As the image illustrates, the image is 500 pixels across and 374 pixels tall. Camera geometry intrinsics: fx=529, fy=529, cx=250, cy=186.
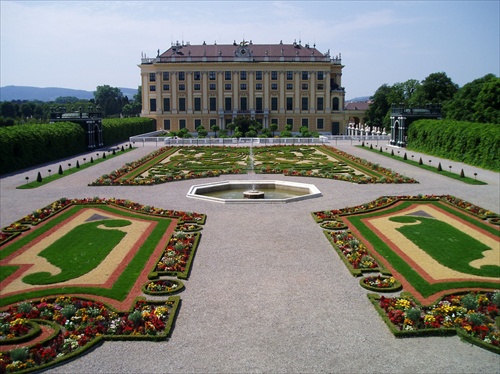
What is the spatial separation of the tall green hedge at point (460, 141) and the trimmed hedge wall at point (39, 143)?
119 ft

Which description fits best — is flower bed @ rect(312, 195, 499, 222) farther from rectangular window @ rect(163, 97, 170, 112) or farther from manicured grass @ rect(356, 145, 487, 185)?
rectangular window @ rect(163, 97, 170, 112)

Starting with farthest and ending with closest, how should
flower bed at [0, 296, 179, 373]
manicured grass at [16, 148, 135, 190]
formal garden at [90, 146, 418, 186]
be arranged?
formal garden at [90, 146, 418, 186] < manicured grass at [16, 148, 135, 190] < flower bed at [0, 296, 179, 373]

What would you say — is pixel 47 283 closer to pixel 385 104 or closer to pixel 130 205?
pixel 130 205

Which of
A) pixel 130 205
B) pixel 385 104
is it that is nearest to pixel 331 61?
pixel 385 104

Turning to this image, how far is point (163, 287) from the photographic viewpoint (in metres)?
16.2

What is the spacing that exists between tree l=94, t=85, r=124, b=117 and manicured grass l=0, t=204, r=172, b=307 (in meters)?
131

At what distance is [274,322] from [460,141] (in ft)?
128

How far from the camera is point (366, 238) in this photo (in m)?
21.8

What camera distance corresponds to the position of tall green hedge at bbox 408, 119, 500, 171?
4222 cm

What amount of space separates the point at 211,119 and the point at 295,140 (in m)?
28.5

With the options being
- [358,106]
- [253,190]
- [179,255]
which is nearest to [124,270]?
[179,255]

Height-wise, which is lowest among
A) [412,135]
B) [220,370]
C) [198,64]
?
[220,370]

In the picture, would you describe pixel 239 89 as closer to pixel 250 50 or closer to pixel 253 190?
pixel 250 50

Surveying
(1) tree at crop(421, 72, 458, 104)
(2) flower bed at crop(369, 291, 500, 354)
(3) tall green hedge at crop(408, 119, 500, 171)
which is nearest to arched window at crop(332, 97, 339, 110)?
(1) tree at crop(421, 72, 458, 104)
